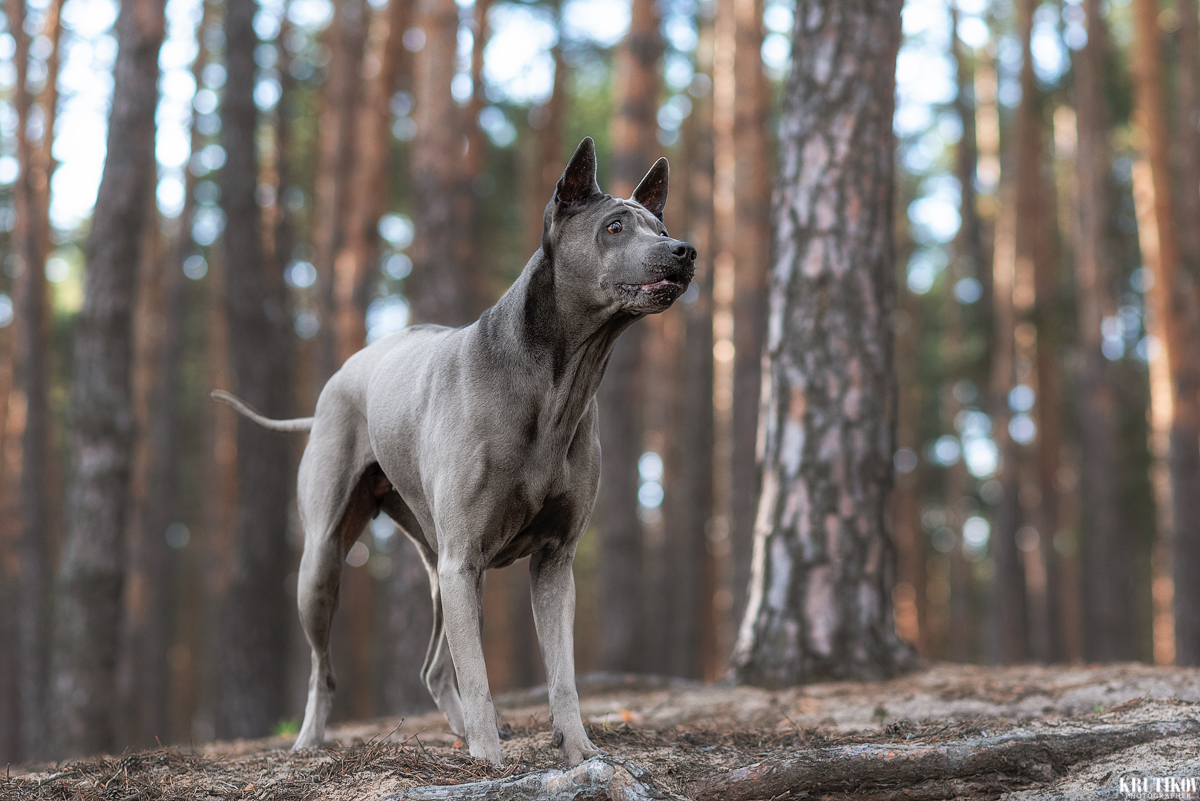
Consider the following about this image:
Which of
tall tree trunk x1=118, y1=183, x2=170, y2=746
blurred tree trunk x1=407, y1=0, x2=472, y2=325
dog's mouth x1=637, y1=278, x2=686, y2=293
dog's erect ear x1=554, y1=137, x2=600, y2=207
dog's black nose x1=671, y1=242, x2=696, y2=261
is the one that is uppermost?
blurred tree trunk x1=407, y1=0, x2=472, y2=325

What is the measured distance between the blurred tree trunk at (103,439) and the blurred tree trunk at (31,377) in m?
6.01

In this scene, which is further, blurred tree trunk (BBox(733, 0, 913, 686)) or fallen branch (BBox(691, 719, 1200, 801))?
blurred tree trunk (BBox(733, 0, 913, 686))

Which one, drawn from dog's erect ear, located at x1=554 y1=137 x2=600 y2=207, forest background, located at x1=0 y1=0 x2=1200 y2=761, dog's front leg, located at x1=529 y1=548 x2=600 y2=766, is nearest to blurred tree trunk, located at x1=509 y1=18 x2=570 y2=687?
forest background, located at x1=0 y1=0 x2=1200 y2=761

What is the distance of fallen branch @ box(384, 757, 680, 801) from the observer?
301cm

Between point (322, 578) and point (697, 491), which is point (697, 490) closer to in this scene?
point (697, 491)

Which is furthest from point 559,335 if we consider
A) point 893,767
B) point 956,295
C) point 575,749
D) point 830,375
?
point 956,295

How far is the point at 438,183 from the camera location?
11.6m

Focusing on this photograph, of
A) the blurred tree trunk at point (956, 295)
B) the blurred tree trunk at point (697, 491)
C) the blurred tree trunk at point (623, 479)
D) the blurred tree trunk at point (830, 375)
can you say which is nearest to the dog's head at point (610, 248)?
the blurred tree trunk at point (830, 375)

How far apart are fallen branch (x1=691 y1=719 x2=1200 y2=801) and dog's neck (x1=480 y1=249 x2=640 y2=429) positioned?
1.48m

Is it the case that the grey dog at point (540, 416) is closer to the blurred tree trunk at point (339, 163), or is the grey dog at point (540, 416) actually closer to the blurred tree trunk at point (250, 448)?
the blurred tree trunk at point (250, 448)

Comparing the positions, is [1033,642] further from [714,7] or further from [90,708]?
[90,708]

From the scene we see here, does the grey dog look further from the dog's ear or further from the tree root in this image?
the tree root

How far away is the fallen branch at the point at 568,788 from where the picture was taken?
3.01 meters

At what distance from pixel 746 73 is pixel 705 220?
15.8ft
